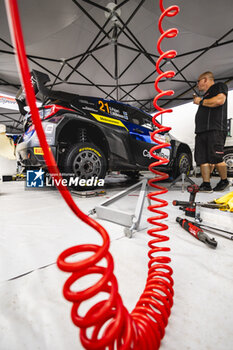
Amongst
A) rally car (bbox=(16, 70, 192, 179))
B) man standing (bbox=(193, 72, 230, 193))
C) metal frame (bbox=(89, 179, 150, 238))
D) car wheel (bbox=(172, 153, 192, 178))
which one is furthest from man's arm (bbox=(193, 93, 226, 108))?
metal frame (bbox=(89, 179, 150, 238))

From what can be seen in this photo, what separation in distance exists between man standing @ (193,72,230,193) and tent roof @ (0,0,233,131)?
283 cm

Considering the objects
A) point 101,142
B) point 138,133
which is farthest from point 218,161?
point 101,142

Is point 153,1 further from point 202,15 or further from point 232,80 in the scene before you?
point 232,80

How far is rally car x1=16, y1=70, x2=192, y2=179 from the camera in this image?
6.64 feet

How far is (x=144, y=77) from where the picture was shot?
6914 millimetres

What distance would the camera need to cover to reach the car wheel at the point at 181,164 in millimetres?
3773

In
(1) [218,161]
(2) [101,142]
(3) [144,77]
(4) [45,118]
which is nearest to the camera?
(4) [45,118]

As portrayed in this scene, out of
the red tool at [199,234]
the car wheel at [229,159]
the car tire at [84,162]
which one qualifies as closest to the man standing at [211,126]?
the car tire at [84,162]

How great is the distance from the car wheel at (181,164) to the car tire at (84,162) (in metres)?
2.05

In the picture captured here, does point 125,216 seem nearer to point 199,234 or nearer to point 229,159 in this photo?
point 199,234

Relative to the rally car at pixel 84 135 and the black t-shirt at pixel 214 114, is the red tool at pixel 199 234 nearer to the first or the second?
the rally car at pixel 84 135

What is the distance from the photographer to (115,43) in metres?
4.58

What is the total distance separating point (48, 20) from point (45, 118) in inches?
162

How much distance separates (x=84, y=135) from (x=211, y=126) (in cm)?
209
